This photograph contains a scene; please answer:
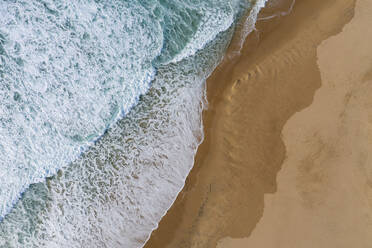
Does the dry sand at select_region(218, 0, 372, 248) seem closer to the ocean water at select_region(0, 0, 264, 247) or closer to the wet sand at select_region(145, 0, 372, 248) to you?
the wet sand at select_region(145, 0, 372, 248)

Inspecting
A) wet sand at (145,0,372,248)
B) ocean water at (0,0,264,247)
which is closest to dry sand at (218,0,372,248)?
wet sand at (145,0,372,248)

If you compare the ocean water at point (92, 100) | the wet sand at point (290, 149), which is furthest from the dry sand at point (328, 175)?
the ocean water at point (92, 100)

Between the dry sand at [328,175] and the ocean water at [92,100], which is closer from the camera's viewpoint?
the dry sand at [328,175]

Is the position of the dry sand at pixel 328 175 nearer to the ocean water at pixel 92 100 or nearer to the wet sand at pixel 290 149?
the wet sand at pixel 290 149

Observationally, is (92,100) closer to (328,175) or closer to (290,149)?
(290,149)

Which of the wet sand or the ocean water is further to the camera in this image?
the ocean water
